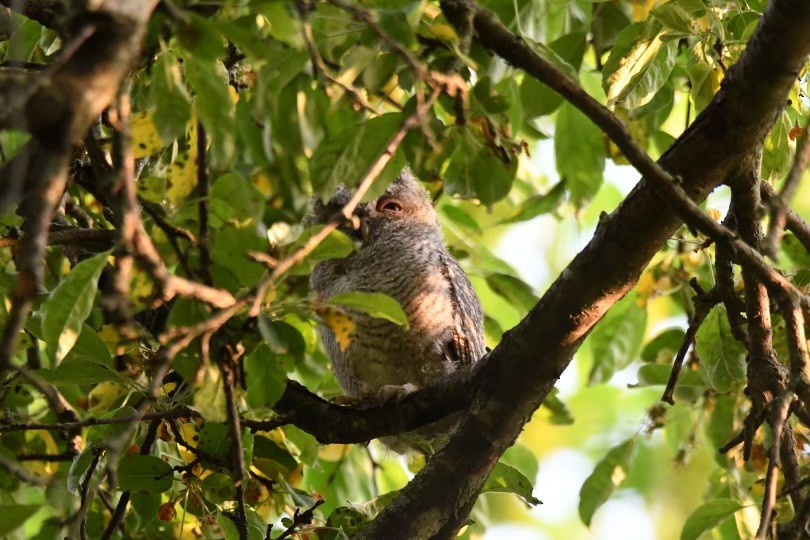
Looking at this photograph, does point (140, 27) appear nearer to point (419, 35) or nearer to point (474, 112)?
point (419, 35)

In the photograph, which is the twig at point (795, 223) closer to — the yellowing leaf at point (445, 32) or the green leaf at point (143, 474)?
the yellowing leaf at point (445, 32)

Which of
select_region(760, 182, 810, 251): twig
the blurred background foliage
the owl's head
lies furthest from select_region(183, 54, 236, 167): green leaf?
the owl's head

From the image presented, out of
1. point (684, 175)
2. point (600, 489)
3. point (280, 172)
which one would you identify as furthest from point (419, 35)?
point (600, 489)

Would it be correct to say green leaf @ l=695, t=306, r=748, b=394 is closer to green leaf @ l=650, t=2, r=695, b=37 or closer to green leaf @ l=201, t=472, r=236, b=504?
green leaf @ l=650, t=2, r=695, b=37

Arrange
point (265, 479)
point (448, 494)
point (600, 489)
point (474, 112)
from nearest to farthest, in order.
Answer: point (474, 112) < point (448, 494) < point (265, 479) < point (600, 489)

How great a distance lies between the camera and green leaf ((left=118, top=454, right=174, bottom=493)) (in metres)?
2.03

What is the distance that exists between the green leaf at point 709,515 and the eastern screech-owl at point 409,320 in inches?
41.2

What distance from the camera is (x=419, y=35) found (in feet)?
5.18

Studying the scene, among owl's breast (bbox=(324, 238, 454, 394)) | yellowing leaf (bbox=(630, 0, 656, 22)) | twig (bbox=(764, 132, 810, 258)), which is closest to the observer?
twig (bbox=(764, 132, 810, 258))

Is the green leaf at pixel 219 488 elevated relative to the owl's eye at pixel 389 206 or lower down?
lower down

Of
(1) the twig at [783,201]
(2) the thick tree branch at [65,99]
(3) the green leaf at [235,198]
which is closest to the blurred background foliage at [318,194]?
(3) the green leaf at [235,198]

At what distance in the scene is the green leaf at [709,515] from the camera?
7.42 feet

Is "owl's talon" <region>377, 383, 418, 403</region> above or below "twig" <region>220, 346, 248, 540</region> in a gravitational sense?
above

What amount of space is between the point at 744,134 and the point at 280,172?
0.83 meters
